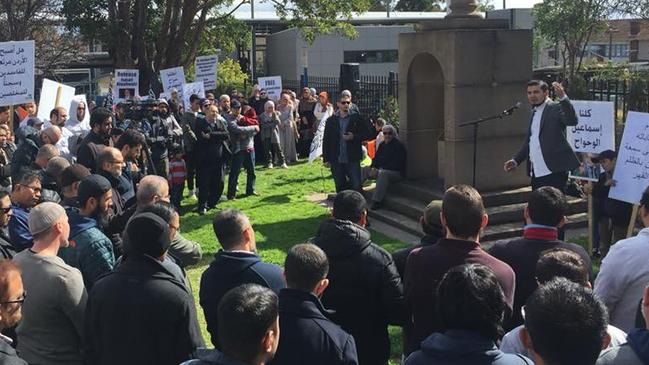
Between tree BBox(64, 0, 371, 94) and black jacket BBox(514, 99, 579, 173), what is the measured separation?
56.9ft

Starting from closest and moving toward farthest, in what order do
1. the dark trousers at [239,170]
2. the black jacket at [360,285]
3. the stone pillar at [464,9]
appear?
the black jacket at [360,285] → the stone pillar at [464,9] → the dark trousers at [239,170]

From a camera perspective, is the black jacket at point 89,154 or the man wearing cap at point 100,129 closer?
the black jacket at point 89,154

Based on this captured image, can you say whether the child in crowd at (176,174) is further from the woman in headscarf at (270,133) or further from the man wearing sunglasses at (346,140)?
the woman in headscarf at (270,133)

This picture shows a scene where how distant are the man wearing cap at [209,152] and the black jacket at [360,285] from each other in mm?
7692

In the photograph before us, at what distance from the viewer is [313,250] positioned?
366 cm

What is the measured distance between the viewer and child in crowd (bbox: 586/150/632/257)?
810 centimetres

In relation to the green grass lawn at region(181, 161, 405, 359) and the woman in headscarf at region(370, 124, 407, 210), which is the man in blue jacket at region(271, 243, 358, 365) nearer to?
the green grass lawn at region(181, 161, 405, 359)

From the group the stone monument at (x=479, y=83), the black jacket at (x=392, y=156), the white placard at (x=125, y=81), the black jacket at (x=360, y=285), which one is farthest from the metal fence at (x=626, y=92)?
the white placard at (x=125, y=81)

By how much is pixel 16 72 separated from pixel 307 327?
948 cm

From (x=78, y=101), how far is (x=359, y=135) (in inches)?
166

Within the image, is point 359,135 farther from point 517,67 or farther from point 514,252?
point 514,252

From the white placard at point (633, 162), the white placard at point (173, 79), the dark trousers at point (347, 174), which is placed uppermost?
the white placard at point (173, 79)

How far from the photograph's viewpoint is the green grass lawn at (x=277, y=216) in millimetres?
9609

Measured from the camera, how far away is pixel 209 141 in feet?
38.6
